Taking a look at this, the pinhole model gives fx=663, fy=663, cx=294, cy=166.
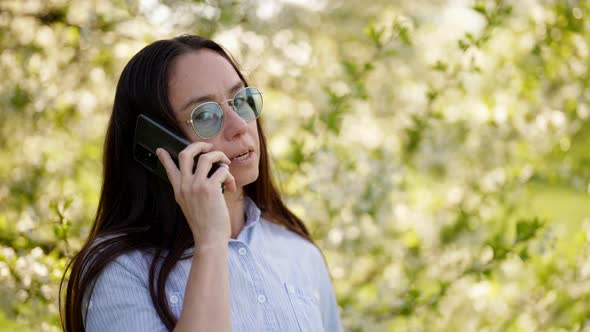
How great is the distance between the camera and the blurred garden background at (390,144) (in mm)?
2779

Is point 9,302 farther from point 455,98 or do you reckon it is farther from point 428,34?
point 428,34

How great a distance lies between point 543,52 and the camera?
3326 millimetres

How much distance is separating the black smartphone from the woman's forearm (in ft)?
0.74

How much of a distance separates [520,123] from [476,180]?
40 cm

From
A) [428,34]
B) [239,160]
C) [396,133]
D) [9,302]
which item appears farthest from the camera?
[428,34]

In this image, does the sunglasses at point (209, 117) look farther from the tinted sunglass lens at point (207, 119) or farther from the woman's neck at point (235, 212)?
the woman's neck at point (235, 212)

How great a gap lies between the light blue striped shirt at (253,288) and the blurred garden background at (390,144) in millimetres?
629

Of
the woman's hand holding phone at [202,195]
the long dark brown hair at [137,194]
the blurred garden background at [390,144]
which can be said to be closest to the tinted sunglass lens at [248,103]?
the long dark brown hair at [137,194]

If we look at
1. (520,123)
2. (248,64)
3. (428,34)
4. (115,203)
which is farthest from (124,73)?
(428,34)

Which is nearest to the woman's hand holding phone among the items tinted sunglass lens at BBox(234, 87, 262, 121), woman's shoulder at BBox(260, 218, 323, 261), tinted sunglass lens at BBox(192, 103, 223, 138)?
tinted sunglass lens at BBox(192, 103, 223, 138)

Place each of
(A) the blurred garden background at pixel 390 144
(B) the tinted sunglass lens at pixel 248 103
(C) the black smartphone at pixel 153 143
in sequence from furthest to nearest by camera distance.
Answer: (A) the blurred garden background at pixel 390 144, (B) the tinted sunglass lens at pixel 248 103, (C) the black smartphone at pixel 153 143

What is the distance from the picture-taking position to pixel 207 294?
54.7 inches

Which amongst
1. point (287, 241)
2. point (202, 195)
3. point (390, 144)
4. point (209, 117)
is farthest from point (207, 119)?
point (390, 144)

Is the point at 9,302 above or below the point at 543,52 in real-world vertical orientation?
below
